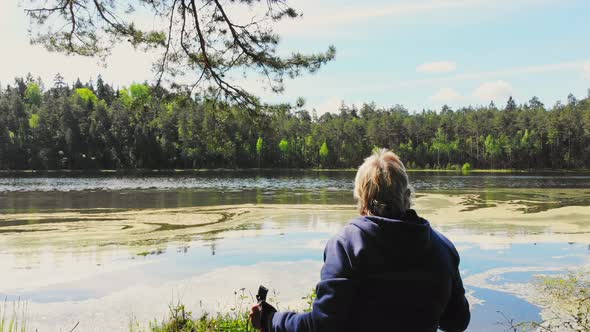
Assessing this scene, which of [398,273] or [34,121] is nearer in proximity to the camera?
[398,273]

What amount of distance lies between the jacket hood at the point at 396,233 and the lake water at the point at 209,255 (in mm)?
4589

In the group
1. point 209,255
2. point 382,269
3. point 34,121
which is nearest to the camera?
point 382,269

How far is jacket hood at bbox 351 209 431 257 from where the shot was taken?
1759 millimetres

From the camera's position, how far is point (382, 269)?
69.2 inches

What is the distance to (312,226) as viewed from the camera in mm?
15102

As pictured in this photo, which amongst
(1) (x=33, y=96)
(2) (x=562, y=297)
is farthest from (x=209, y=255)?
(1) (x=33, y=96)

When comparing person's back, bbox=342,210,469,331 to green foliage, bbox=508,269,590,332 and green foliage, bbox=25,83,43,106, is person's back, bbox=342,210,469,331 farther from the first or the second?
green foliage, bbox=25,83,43,106

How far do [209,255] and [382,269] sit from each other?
939 cm

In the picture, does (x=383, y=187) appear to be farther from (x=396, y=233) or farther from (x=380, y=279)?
(x=380, y=279)

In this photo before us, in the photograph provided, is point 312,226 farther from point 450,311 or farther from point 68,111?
point 68,111

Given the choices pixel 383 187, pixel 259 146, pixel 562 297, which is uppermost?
pixel 259 146

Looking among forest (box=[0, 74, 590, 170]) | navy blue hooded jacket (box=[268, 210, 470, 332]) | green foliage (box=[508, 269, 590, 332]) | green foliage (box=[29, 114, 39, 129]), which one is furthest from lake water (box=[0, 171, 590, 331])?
green foliage (box=[29, 114, 39, 129])

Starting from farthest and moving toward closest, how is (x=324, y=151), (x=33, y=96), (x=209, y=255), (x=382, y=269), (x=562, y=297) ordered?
(x=33, y=96) → (x=324, y=151) → (x=209, y=255) → (x=562, y=297) → (x=382, y=269)

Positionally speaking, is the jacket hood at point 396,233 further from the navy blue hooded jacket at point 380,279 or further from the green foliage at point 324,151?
the green foliage at point 324,151
